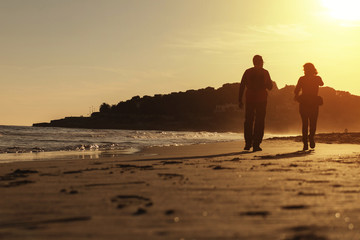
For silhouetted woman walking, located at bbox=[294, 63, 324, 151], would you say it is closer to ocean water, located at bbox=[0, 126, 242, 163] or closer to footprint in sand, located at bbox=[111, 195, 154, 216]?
ocean water, located at bbox=[0, 126, 242, 163]

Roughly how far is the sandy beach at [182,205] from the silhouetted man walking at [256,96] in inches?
227

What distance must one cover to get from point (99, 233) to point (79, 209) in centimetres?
78

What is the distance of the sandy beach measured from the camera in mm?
2850

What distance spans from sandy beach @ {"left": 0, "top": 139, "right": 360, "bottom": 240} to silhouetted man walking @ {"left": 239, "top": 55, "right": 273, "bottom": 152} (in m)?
5.77

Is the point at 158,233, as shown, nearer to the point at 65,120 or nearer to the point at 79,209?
the point at 79,209

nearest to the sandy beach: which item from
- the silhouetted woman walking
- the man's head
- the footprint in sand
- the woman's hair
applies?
the footprint in sand

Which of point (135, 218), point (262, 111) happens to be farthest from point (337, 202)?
point (262, 111)

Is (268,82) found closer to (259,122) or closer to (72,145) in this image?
(259,122)

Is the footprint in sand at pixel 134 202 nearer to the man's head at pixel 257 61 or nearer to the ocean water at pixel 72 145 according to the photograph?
the ocean water at pixel 72 145

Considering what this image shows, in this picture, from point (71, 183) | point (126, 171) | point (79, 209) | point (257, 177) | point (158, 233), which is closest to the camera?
point (158, 233)

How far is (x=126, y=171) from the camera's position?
6348 mm

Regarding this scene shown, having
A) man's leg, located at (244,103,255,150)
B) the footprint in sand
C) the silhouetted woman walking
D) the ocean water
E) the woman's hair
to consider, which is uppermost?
the woman's hair

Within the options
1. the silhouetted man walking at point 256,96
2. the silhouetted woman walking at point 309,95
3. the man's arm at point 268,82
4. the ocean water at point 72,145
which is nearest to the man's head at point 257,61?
the silhouetted man walking at point 256,96

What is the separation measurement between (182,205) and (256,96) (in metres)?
8.18
